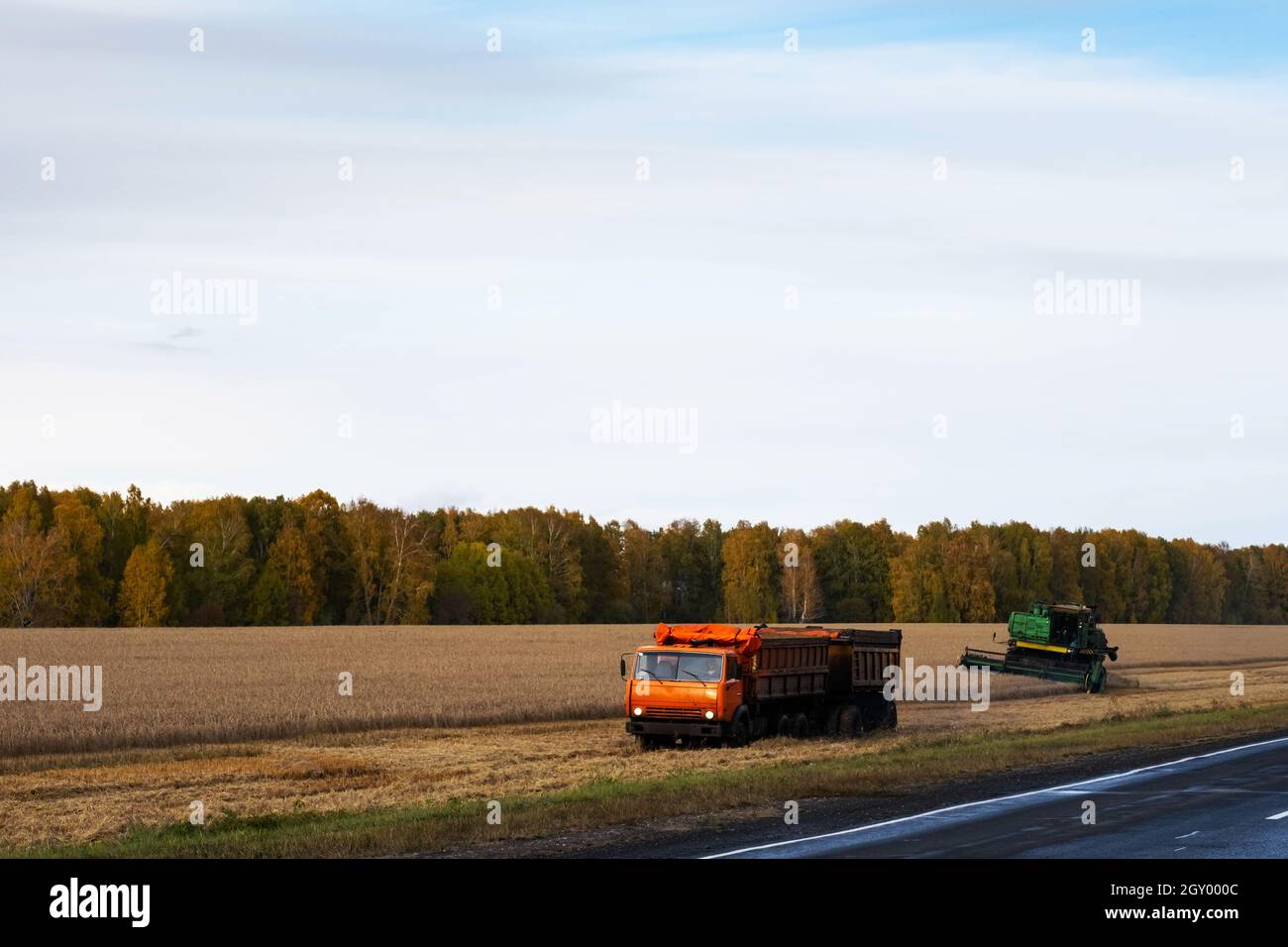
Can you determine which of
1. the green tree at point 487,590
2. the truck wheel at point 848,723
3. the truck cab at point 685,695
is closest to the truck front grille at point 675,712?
the truck cab at point 685,695

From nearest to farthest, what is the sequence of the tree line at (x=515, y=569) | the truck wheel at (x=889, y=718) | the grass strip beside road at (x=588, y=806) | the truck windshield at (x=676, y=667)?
the grass strip beside road at (x=588, y=806), the truck windshield at (x=676, y=667), the truck wheel at (x=889, y=718), the tree line at (x=515, y=569)

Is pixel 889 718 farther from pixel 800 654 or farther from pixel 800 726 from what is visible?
pixel 800 654

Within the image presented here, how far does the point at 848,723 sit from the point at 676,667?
629 centimetres

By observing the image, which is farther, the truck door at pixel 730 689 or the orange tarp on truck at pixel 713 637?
the orange tarp on truck at pixel 713 637

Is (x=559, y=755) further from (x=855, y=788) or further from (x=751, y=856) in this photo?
(x=751, y=856)

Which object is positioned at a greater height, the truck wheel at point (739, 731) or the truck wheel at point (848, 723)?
the truck wheel at point (739, 731)

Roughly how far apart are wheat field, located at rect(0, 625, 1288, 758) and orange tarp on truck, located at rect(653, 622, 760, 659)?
657 cm

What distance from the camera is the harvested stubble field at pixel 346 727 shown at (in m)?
22.4

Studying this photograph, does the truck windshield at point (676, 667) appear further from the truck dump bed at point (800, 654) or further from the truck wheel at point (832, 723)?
the truck wheel at point (832, 723)

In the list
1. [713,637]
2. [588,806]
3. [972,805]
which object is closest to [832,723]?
[713,637]

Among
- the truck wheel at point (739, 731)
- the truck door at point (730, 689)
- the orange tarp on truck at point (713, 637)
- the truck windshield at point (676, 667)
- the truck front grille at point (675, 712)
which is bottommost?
the truck wheel at point (739, 731)

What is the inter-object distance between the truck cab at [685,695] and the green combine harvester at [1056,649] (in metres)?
23.7

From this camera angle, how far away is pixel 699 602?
149000 millimetres
